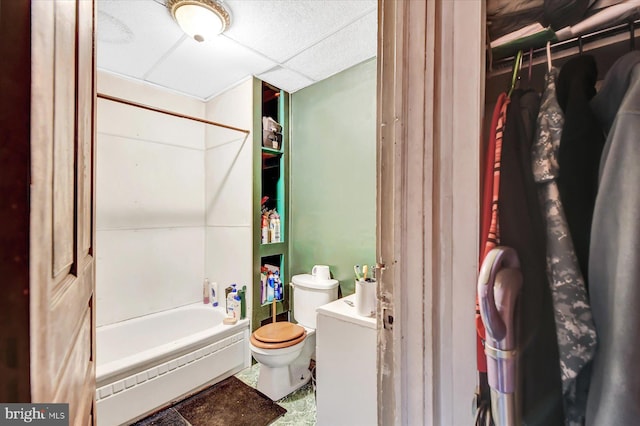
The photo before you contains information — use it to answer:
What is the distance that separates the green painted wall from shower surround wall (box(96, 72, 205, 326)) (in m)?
0.99

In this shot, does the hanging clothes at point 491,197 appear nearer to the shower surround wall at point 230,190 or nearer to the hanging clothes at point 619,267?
the hanging clothes at point 619,267

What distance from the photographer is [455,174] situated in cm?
59

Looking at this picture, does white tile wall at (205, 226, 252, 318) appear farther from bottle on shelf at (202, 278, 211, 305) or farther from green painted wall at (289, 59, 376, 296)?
green painted wall at (289, 59, 376, 296)

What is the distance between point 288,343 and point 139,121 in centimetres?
216

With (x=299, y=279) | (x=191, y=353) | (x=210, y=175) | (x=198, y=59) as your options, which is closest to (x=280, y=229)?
(x=299, y=279)

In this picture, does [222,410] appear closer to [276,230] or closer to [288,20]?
[276,230]

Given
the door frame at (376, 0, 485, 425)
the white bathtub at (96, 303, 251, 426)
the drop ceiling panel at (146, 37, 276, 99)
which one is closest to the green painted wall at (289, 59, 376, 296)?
the drop ceiling panel at (146, 37, 276, 99)

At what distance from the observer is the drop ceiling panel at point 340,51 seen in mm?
1588

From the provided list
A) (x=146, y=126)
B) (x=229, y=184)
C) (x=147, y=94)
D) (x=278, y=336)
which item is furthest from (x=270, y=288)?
(x=147, y=94)

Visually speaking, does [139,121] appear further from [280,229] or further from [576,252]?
[576,252]

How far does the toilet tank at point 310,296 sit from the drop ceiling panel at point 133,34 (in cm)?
190

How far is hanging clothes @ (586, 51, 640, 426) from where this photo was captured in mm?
373

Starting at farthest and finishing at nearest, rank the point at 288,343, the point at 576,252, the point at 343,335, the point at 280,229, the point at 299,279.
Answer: the point at 280,229 → the point at 299,279 → the point at 288,343 → the point at 343,335 → the point at 576,252

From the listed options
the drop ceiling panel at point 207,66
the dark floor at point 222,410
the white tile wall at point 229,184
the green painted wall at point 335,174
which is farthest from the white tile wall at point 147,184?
the dark floor at point 222,410
